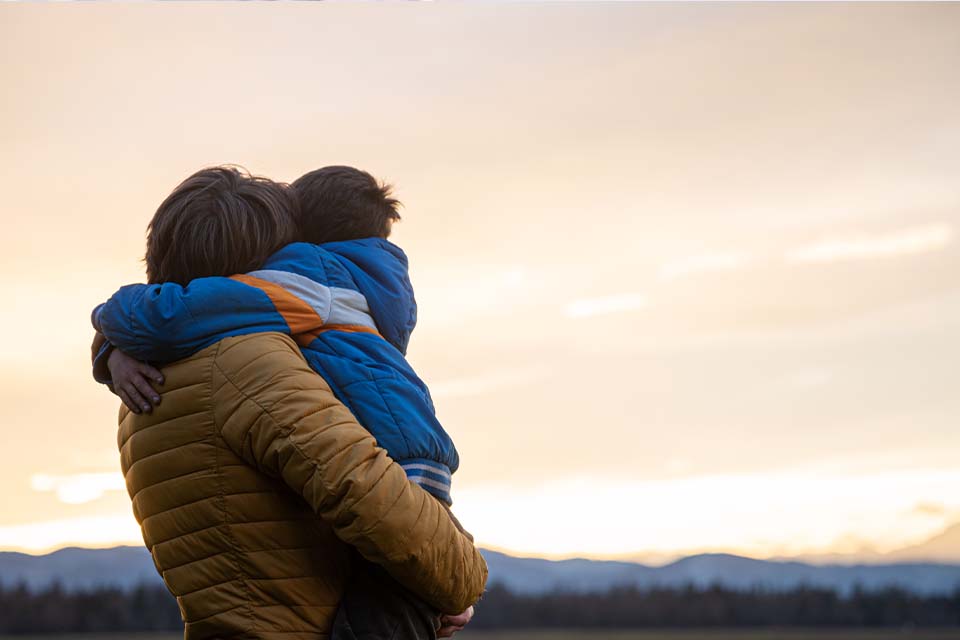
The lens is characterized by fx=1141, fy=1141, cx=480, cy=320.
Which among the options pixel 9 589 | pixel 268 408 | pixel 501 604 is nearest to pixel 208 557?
pixel 268 408

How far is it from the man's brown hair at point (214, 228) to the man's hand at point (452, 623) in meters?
0.92

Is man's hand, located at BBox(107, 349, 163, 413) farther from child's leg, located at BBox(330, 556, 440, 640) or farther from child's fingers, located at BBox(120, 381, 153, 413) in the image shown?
child's leg, located at BBox(330, 556, 440, 640)

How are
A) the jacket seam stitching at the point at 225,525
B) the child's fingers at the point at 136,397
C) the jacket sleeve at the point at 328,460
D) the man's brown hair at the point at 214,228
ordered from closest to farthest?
1. the jacket sleeve at the point at 328,460
2. the jacket seam stitching at the point at 225,525
3. the child's fingers at the point at 136,397
4. the man's brown hair at the point at 214,228

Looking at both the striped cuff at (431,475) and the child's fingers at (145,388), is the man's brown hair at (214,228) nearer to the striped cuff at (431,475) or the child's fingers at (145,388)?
the child's fingers at (145,388)

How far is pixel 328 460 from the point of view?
227cm

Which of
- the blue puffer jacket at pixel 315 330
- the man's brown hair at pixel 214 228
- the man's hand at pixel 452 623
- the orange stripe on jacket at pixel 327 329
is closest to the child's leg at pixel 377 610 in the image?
the man's hand at pixel 452 623

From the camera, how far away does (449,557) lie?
240cm

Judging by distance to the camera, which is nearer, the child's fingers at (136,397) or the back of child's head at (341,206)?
the child's fingers at (136,397)

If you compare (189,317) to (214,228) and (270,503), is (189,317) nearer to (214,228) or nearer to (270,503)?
(214,228)

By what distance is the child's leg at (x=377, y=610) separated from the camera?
7.89ft

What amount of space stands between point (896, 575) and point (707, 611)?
29943 millimetres

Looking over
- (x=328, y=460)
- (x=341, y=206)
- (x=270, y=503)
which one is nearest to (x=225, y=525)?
(x=270, y=503)

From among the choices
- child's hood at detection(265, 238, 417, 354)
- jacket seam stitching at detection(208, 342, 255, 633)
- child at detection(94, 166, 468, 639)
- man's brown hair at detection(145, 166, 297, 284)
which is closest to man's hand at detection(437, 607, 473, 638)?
child at detection(94, 166, 468, 639)

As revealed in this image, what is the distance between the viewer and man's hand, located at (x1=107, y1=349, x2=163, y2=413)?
245 centimetres
